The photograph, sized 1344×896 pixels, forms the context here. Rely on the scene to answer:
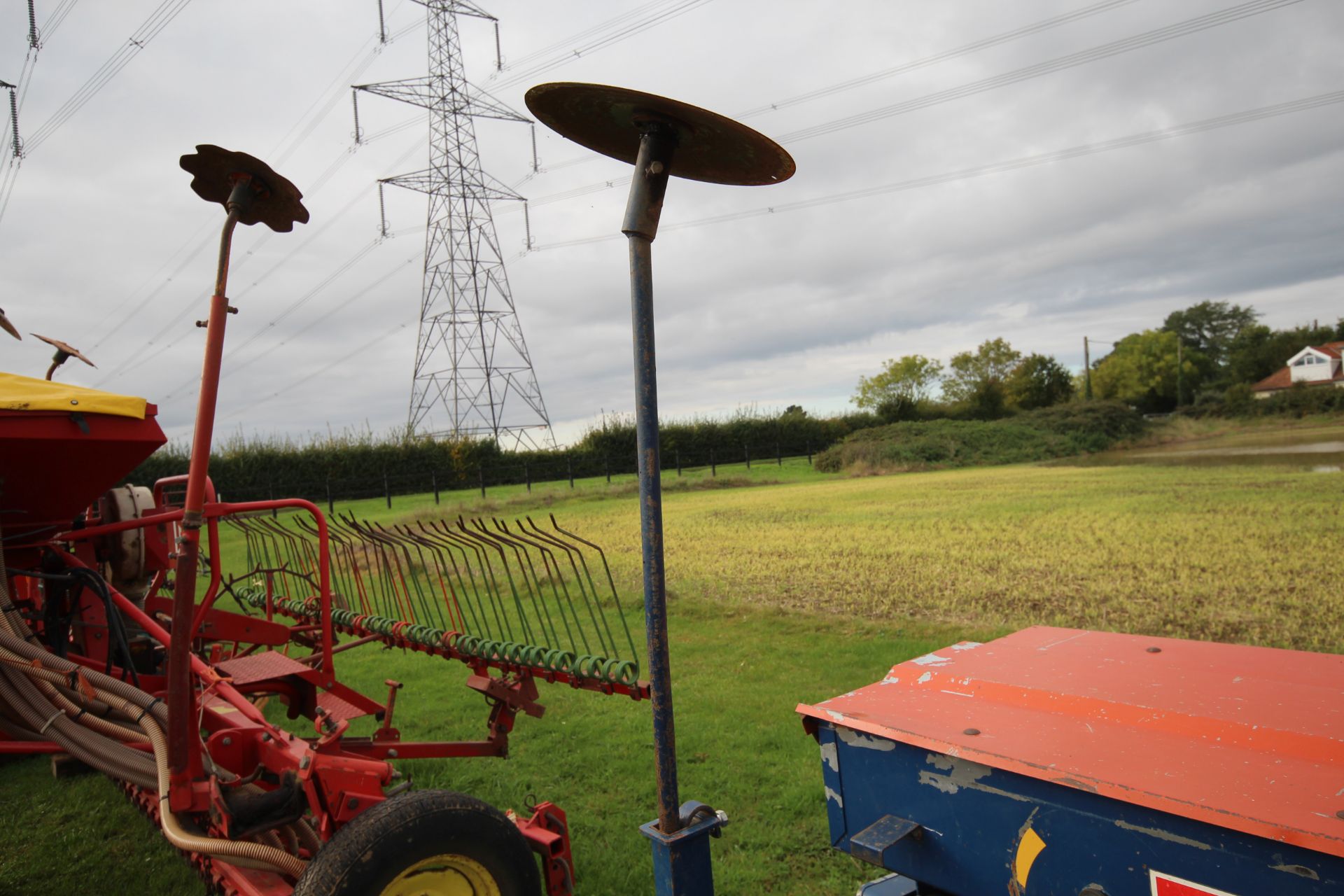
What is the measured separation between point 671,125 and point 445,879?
2.08m

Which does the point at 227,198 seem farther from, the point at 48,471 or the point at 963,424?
the point at 963,424

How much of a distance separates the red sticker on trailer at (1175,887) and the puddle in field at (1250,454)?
13432 mm

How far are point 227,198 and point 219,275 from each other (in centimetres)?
39

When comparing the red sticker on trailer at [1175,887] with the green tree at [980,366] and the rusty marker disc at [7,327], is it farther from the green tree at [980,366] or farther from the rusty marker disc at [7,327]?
the green tree at [980,366]

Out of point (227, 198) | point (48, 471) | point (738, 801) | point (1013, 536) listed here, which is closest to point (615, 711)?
point (738, 801)

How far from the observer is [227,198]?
2.31 metres

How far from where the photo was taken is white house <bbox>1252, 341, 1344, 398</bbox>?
24.7 m

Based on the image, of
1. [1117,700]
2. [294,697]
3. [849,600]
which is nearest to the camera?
[1117,700]

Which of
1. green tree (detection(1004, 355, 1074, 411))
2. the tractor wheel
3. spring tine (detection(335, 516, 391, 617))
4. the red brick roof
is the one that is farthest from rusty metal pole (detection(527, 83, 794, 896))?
green tree (detection(1004, 355, 1074, 411))

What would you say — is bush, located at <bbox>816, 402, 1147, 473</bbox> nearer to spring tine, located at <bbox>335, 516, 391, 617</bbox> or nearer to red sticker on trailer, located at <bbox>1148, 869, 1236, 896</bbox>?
spring tine, located at <bbox>335, 516, 391, 617</bbox>

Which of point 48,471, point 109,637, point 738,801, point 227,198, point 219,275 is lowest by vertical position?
point 738,801

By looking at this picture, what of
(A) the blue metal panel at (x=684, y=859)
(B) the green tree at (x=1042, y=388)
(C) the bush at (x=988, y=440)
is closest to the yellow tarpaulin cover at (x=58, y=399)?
(A) the blue metal panel at (x=684, y=859)

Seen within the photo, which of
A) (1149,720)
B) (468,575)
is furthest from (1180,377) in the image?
(1149,720)

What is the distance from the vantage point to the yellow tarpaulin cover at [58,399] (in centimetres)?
232
